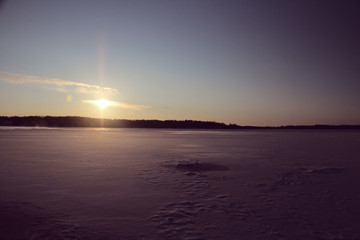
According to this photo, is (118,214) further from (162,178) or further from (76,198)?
(162,178)

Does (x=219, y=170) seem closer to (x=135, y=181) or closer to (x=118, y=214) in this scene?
(x=135, y=181)

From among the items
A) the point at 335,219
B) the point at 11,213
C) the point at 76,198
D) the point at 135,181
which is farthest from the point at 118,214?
the point at 335,219

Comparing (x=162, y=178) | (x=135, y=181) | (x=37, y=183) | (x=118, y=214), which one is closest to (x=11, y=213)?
(x=118, y=214)

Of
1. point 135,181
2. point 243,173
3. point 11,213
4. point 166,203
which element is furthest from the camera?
point 243,173

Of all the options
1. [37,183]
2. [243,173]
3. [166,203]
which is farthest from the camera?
[243,173]

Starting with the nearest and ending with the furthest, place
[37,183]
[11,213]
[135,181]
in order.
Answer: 1. [11,213]
2. [37,183]
3. [135,181]

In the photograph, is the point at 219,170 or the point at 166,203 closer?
the point at 166,203

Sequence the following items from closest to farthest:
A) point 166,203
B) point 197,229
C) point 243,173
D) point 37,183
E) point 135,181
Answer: point 197,229 < point 166,203 < point 37,183 < point 135,181 < point 243,173

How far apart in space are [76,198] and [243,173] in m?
7.92

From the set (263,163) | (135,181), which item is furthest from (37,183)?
(263,163)

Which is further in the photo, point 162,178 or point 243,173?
point 243,173

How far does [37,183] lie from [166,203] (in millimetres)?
5671

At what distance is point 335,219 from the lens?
6621mm

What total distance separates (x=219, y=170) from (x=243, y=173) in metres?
1.31
